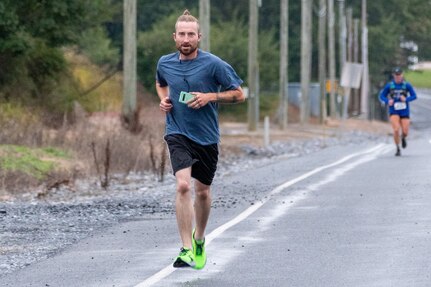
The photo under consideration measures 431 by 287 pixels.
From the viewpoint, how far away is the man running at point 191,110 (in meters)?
11.8

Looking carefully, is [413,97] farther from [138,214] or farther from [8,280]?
[8,280]

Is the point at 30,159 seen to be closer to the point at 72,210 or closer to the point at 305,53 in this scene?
the point at 72,210

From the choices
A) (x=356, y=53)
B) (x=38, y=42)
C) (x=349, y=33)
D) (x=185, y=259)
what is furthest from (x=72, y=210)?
(x=356, y=53)

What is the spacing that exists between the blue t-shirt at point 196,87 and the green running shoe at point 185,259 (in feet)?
2.98

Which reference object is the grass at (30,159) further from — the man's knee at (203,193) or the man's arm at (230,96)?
the man's arm at (230,96)

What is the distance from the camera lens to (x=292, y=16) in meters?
92.8

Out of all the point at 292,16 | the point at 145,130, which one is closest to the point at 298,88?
the point at 292,16

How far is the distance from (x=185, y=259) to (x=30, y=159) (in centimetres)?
1581

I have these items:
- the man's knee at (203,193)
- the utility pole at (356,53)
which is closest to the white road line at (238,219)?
the man's knee at (203,193)

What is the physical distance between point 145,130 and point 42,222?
19.4 meters

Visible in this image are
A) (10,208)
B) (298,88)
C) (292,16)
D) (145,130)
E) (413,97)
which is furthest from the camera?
(292,16)

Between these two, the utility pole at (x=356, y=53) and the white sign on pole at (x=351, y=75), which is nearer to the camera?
the white sign on pole at (x=351, y=75)

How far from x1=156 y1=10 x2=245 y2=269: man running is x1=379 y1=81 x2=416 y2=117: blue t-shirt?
62.3 feet

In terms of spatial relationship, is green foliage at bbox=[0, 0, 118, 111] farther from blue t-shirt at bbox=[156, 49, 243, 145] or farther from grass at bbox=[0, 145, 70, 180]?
blue t-shirt at bbox=[156, 49, 243, 145]
